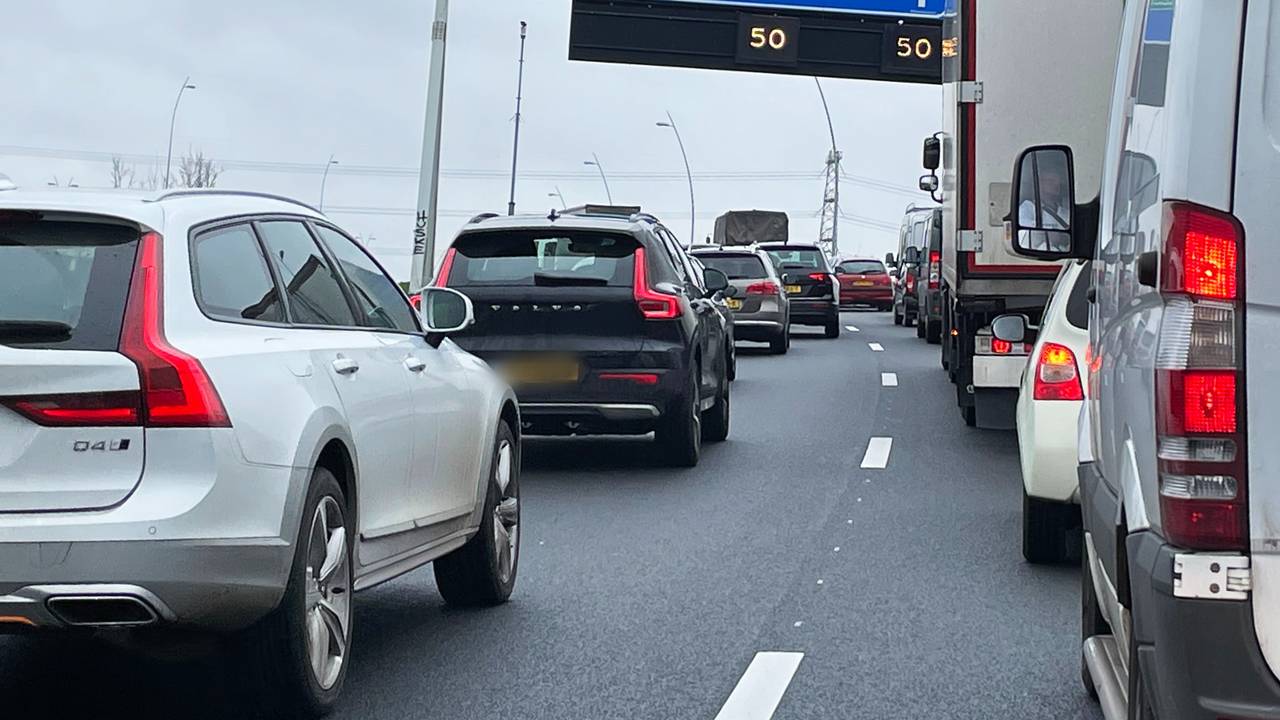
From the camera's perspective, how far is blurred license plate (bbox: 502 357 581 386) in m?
13.2

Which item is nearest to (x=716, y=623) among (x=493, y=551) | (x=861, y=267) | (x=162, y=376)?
(x=493, y=551)

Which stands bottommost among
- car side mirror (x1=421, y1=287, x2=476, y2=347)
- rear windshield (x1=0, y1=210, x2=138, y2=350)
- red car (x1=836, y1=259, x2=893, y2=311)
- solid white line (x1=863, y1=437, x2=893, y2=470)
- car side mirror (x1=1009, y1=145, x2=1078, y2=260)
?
red car (x1=836, y1=259, x2=893, y2=311)

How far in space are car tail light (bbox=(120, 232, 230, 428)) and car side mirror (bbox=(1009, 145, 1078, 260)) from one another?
7.17ft

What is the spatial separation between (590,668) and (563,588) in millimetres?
1813

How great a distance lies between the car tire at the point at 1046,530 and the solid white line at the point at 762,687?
7.98 ft

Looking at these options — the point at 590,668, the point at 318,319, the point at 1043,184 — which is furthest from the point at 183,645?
the point at 1043,184

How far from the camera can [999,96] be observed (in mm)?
15539

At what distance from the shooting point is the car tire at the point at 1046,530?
9266 millimetres

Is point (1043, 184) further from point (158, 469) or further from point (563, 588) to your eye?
point (563, 588)

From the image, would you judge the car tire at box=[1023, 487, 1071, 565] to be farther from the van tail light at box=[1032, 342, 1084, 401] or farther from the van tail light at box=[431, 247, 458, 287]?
the van tail light at box=[431, 247, 458, 287]

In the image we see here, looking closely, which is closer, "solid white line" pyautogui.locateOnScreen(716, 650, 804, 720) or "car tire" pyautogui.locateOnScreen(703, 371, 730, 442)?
"solid white line" pyautogui.locateOnScreen(716, 650, 804, 720)

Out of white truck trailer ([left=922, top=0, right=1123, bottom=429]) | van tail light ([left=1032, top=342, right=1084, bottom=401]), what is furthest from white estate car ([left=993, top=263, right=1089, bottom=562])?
white truck trailer ([left=922, top=0, right=1123, bottom=429])

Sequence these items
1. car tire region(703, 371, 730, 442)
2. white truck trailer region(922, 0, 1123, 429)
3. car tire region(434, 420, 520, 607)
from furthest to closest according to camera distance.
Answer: car tire region(703, 371, 730, 442), white truck trailer region(922, 0, 1123, 429), car tire region(434, 420, 520, 607)

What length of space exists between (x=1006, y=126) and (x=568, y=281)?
13.4ft
